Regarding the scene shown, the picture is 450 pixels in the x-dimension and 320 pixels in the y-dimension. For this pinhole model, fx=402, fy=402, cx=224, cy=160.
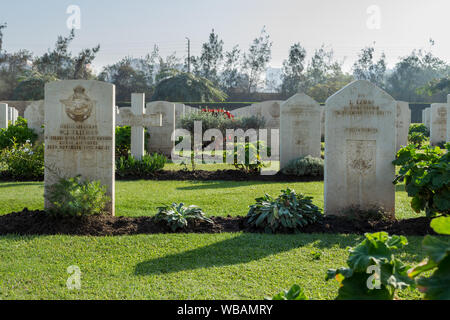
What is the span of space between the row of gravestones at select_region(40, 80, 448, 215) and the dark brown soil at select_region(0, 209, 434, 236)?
0.45 metres

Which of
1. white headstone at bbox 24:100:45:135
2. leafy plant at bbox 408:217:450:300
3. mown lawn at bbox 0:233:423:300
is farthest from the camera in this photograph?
white headstone at bbox 24:100:45:135

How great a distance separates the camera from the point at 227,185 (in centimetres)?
870

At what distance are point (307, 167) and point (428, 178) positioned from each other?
507cm

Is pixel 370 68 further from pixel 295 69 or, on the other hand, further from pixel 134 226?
pixel 134 226

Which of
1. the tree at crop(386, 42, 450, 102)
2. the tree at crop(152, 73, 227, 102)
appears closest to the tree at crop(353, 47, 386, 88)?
the tree at crop(386, 42, 450, 102)

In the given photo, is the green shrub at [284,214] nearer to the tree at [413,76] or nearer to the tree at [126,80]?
the tree at [126,80]

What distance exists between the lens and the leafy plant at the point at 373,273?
1591 mm

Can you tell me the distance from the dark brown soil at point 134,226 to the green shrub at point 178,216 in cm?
7

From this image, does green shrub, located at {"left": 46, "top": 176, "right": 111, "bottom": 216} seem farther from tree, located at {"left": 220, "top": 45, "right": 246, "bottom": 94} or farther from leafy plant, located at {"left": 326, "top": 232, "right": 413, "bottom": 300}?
tree, located at {"left": 220, "top": 45, "right": 246, "bottom": 94}

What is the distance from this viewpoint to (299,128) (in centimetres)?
1039

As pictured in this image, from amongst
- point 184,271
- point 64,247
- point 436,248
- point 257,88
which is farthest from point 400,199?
point 257,88

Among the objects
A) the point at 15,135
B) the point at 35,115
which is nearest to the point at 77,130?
the point at 15,135

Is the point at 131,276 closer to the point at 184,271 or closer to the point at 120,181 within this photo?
the point at 184,271

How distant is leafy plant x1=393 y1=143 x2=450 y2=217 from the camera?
449 centimetres
